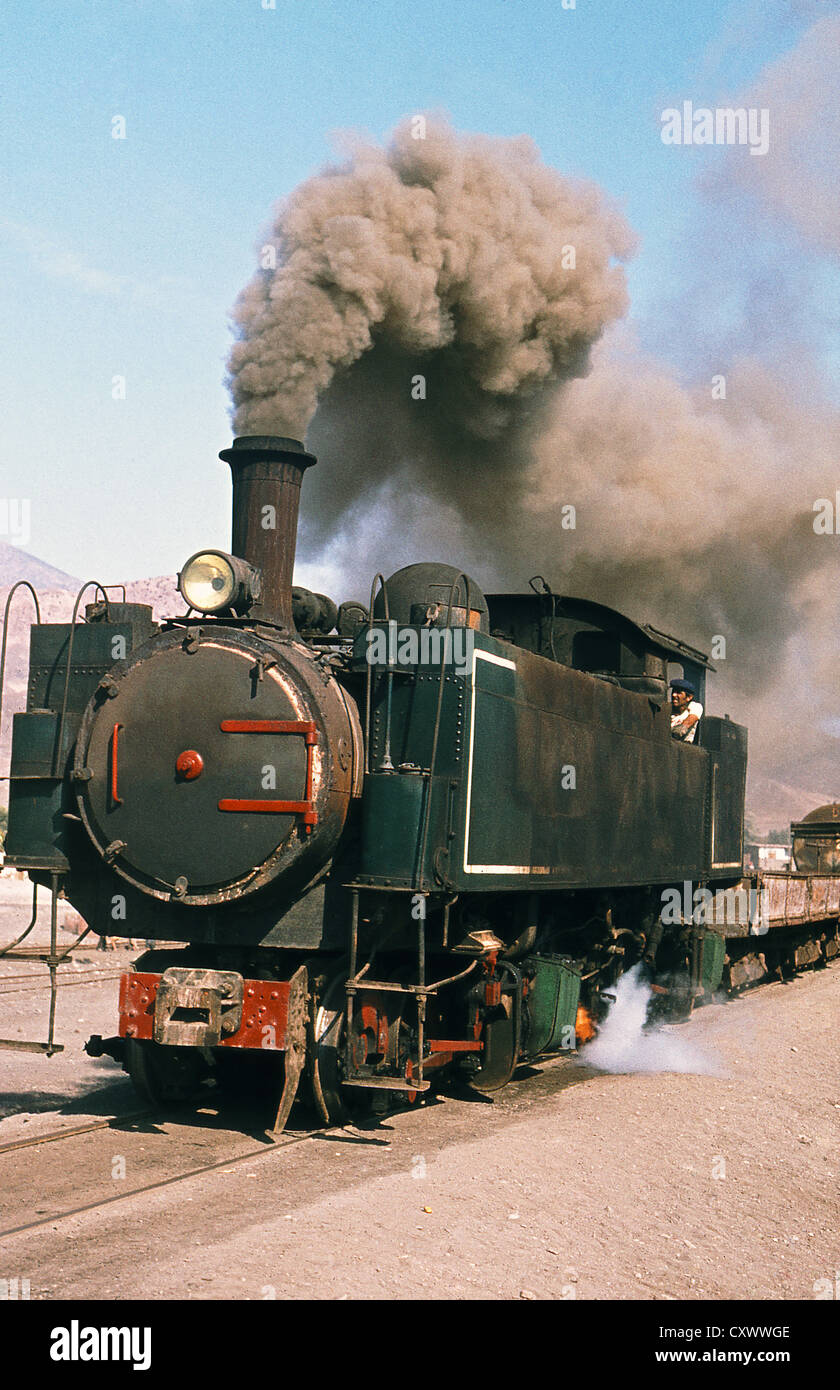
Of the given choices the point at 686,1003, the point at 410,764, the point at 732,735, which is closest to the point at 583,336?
the point at 732,735

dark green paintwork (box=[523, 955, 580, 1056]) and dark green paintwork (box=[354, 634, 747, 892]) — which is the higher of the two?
dark green paintwork (box=[354, 634, 747, 892])

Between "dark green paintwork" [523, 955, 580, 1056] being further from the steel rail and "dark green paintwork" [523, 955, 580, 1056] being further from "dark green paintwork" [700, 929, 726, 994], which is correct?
"dark green paintwork" [700, 929, 726, 994]

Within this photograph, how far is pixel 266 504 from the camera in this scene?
7969mm

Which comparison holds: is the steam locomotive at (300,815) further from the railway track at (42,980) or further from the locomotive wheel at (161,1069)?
the railway track at (42,980)

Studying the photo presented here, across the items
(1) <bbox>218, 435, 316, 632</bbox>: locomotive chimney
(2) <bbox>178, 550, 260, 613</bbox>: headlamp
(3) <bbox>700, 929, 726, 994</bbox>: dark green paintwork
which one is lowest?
(3) <bbox>700, 929, 726, 994</bbox>: dark green paintwork

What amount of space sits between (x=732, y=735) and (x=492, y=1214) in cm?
827

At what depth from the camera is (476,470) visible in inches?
587

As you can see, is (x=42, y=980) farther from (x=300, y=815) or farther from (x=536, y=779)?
(x=300, y=815)

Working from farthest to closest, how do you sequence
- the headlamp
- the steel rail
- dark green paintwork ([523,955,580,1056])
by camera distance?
dark green paintwork ([523,955,580,1056]) < the headlamp < the steel rail

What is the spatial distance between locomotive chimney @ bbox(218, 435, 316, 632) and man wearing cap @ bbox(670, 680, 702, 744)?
4792 millimetres

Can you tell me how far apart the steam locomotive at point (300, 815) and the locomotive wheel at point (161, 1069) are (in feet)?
0.05

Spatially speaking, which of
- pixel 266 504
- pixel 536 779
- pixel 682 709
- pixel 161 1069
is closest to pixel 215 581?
pixel 266 504

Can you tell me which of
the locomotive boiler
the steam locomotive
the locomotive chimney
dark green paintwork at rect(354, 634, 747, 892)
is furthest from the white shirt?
the locomotive chimney

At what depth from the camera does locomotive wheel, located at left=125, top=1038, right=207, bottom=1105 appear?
26.2 ft
